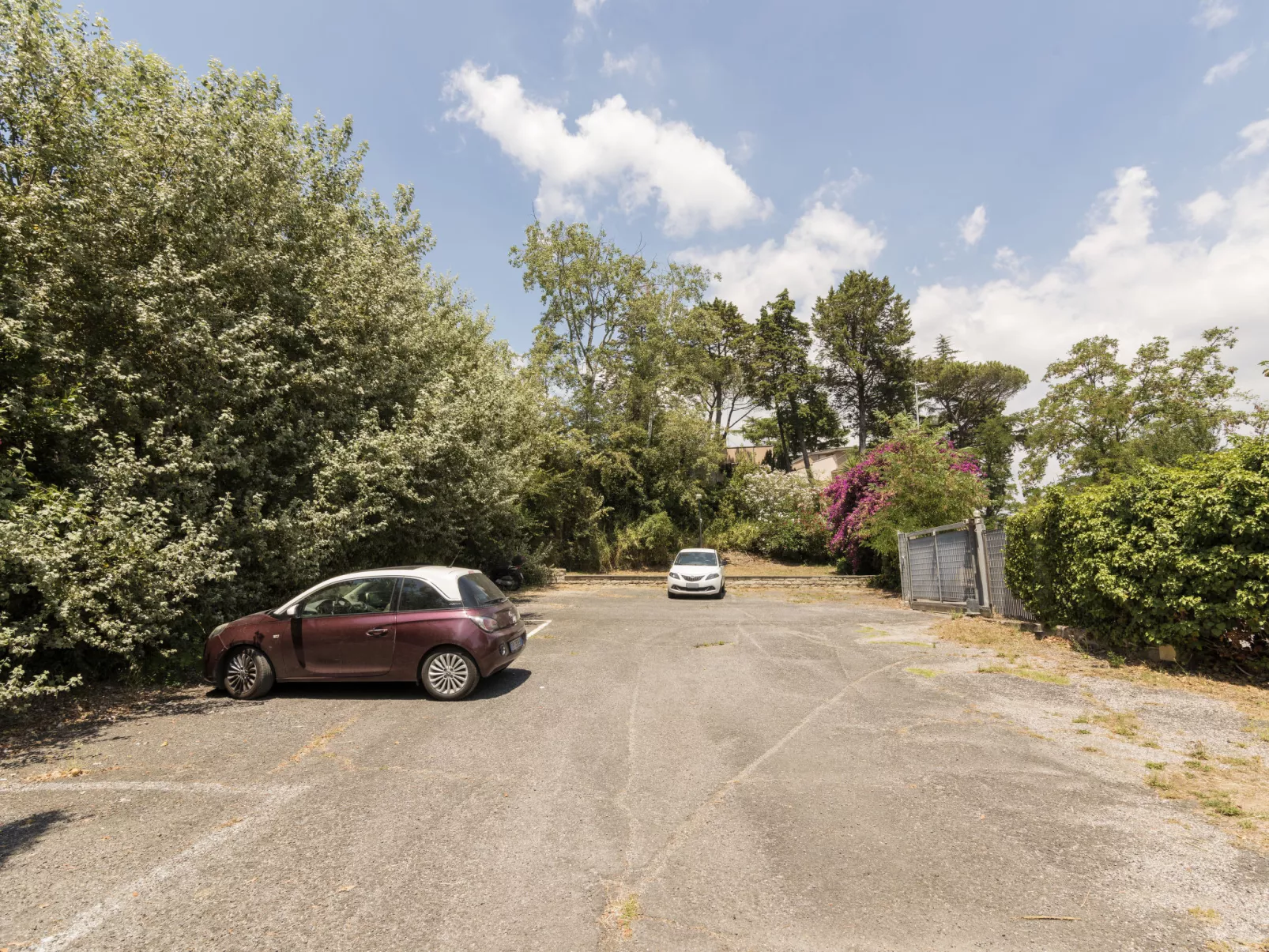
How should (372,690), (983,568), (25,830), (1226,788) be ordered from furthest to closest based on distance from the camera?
1. (983,568)
2. (372,690)
3. (1226,788)
4. (25,830)

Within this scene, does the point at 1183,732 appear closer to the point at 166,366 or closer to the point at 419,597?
the point at 419,597

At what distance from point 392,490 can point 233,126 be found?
629cm

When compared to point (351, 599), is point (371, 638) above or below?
below

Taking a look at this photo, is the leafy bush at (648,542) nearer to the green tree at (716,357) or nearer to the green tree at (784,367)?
the green tree at (716,357)

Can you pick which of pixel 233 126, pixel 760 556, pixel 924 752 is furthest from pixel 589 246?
pixel 924 752

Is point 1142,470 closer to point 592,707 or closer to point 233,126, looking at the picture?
point 592,707

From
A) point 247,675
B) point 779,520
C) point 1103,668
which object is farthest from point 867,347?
point 247,675

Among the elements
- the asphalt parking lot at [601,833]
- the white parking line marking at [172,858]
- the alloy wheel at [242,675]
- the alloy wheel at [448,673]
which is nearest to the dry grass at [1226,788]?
the asphalt parking lot at [601,833]

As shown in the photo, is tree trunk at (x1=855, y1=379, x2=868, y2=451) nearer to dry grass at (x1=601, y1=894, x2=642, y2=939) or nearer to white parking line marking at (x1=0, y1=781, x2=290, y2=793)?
white parking line marking at (x1=0, y1=781, x2=290, y2=793)

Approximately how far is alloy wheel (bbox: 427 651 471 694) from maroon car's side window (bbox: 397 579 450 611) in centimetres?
58

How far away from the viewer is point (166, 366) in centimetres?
826

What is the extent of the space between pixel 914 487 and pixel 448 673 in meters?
16.6

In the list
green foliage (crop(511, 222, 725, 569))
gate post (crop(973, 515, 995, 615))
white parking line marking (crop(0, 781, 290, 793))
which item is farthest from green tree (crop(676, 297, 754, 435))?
white parking line marking (crop(0, 781, 290, 793))

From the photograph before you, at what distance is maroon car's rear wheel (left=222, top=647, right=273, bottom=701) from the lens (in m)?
7.30
